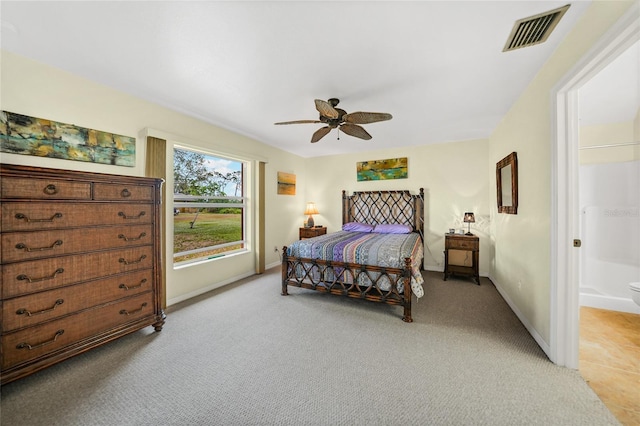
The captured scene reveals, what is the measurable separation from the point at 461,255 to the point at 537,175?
7.94 feet

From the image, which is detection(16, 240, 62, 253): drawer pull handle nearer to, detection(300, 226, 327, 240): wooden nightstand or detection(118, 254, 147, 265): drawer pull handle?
detection(118, 254, 147, 265): drawer pull handle

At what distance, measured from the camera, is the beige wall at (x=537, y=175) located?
1.54m

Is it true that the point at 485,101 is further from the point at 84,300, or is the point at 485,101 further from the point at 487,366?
the point at 84,300

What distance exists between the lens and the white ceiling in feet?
5.04

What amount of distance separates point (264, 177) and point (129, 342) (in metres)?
3.10

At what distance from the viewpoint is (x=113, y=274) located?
6.86 ft

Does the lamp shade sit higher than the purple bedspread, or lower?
higher

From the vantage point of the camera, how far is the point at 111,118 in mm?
2529

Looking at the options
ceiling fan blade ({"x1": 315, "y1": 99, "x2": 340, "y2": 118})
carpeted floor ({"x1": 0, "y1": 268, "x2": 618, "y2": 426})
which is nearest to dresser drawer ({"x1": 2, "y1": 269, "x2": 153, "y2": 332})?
carpeted floor ({"x1": 0, "y1": 268, "x2": 618, "y2": 426})

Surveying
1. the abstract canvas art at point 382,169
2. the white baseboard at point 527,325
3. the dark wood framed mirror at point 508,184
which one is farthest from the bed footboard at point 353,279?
the abstract canvas art at point 382,169

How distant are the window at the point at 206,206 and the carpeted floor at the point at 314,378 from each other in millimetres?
1204

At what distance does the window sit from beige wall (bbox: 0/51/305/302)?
25 centimetres

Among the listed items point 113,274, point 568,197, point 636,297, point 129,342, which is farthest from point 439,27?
point 129,342

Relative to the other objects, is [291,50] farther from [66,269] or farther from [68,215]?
[66,269]
